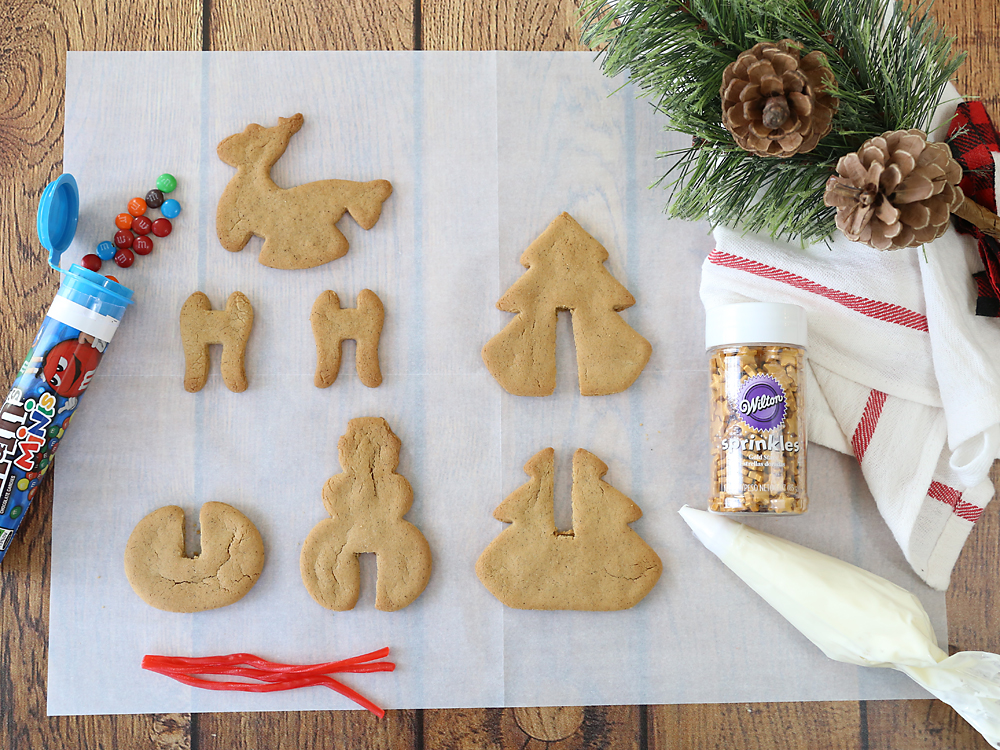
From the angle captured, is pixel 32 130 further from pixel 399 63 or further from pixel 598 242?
pixel 598 242

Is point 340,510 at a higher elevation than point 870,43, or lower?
lower

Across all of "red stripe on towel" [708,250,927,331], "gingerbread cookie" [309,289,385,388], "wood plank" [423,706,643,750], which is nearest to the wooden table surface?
"wood plank" [423,706,643,750]

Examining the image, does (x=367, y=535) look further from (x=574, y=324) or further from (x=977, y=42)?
(x=977, y=42)

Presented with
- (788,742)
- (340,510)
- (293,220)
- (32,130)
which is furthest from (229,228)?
(788,742)

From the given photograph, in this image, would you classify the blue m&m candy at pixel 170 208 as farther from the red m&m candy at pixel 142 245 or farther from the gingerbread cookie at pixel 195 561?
the gingerbread cookie at pixel 195 561

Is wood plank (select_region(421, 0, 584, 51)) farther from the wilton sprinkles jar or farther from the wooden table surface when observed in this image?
the wilton sprinkles jar

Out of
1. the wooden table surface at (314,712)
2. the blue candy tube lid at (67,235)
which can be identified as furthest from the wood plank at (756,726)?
the blue candy tube lid at (67,235)
